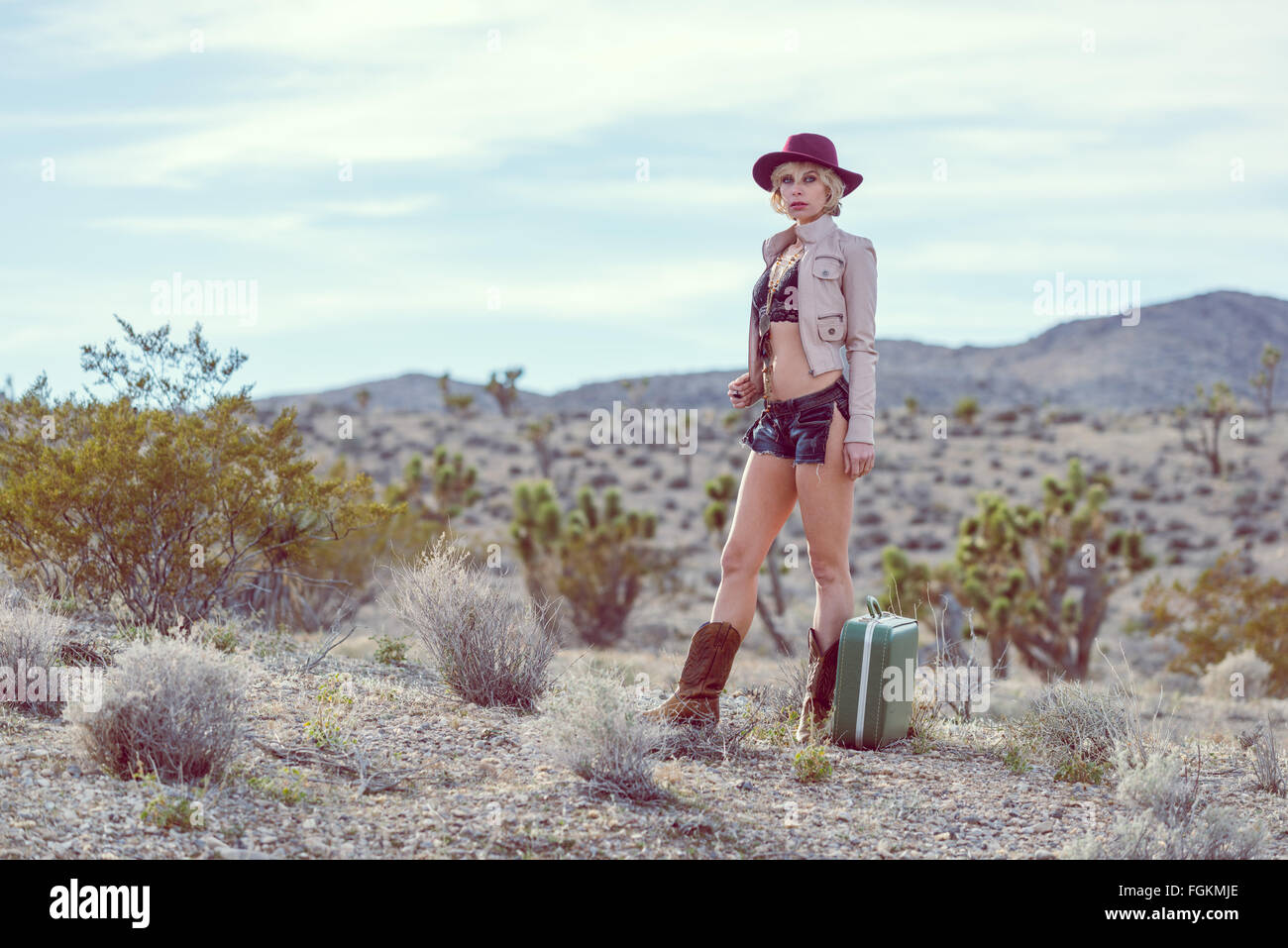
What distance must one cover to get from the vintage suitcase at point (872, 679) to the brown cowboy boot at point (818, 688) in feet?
0.37

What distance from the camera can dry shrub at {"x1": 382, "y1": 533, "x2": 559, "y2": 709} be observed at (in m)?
5.82

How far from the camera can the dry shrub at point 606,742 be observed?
4238 millimetres

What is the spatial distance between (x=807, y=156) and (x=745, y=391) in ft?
3.53

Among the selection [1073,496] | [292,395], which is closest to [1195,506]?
[1073,496]

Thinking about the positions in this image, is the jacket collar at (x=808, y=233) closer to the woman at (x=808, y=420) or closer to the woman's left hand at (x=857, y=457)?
the woman at (x=808, y=420)

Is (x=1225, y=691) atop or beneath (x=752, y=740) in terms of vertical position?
beneath

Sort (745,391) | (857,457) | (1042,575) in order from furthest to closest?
1. (1042,575)
2. (745,391)
3. (857,457)

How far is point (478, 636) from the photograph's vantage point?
5.79 meters

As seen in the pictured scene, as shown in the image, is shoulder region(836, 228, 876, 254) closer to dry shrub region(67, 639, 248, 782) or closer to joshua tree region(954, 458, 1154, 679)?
dry shrub region(67, 639, 248, 782)

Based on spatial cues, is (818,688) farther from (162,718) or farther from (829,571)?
(162,718)

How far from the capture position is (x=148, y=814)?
3.83 m

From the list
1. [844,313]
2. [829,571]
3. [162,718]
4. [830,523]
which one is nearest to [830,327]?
[844,313]
